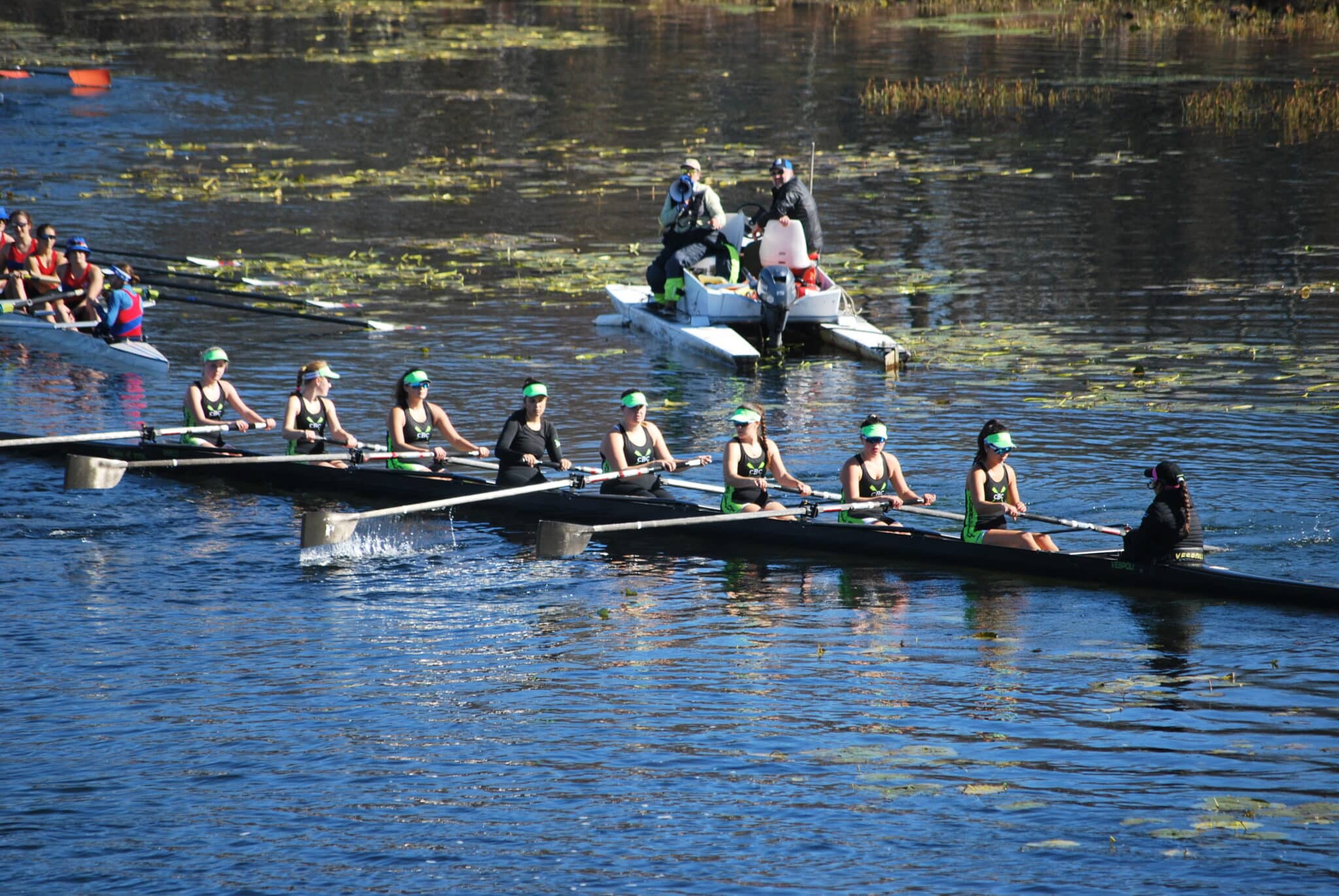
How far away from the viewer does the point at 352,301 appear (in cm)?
2947

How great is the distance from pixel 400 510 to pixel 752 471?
3624mm

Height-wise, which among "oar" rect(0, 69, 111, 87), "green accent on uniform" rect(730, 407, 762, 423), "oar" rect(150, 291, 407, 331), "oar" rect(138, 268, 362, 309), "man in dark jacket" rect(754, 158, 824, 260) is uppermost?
"oar" rect(0, 69, 111, 87)

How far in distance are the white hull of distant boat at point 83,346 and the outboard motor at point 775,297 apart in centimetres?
924

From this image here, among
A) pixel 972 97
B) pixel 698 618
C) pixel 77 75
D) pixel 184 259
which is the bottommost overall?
pixel 698 618

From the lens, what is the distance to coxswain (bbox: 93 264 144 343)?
2584 cm

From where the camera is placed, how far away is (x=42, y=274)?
92.1ft

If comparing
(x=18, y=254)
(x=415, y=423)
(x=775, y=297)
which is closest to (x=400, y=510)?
(x=415, y=423)

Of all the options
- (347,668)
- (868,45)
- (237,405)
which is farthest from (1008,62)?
(347,668)

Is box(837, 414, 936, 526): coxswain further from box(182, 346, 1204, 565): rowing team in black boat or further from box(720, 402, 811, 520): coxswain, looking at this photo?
box(720, 402, 811, 520): coxswain

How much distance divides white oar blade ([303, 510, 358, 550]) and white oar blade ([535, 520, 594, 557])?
2006 mm

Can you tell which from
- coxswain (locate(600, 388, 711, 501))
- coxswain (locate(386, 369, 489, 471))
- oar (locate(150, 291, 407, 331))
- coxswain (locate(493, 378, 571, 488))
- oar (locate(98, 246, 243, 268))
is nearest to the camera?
coxswain (locate(600, 388, 711, 501))

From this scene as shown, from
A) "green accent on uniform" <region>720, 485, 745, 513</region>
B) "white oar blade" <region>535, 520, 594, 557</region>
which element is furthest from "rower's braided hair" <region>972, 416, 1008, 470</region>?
"white oar blade" <region>535, 520, 594, 557</region>

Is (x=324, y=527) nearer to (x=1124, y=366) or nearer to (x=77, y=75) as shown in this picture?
(x=1124, y=366)

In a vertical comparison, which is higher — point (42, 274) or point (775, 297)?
point (42, 274)
